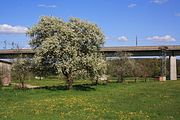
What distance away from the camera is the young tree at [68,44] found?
2079 inches

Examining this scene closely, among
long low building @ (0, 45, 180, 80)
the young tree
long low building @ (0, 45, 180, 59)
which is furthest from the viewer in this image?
long low building @ (0, 45, 180, 59)

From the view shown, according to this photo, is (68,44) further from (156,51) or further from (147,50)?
(156,51)

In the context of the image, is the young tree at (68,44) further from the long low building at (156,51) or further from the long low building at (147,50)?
the long low building at (147,50)

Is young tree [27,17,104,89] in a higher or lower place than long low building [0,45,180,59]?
lower

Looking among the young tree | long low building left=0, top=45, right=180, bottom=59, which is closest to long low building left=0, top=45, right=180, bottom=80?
long low building left=0, top=45, right=180, bottom=59

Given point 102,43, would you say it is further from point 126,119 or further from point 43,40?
point 126,119

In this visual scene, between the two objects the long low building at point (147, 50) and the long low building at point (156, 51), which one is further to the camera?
the long low building at point (147, 50)

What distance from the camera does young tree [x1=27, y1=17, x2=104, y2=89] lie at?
52812 mm

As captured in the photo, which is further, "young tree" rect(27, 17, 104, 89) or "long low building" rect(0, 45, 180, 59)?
"long low building" rect(0, 45, 180, 59)

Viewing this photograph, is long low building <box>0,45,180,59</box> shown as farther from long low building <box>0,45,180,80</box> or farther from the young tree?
the young tree

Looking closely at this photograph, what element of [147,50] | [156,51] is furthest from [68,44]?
[156,51]

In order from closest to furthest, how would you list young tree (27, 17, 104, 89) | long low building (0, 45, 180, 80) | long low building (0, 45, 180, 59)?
young tree (27, 17, 104, 89) → long low building (0, 45, 180, 80) → long low building (0, 45, 180, 59)

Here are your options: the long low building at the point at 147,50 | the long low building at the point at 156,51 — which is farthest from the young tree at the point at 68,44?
the long low building at the point at 147,50

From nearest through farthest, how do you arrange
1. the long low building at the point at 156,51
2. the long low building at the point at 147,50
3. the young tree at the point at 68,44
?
the young tree at the point at 68,44 < the long low building at the point at 156,51 < the long low building at the point at 147,50
